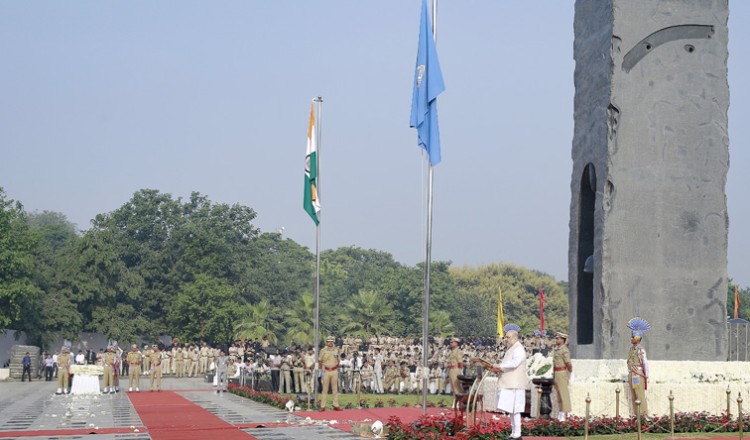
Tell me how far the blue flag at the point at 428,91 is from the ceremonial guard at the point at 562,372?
4.64 metres

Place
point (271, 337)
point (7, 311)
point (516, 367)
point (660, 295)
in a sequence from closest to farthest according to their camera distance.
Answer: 1. point (516, 367)
2. point (660, 295)
3. point (7, 311)
4. point (271, 337)

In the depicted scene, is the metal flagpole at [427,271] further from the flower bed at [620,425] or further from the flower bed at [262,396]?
the flower bed at [262,396]

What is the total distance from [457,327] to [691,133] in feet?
213

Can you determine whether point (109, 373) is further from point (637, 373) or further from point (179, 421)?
point (637, 373)

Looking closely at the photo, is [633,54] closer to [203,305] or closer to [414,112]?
[414,112]

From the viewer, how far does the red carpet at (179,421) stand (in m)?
17.8

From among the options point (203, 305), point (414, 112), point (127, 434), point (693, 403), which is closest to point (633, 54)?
point (414, 112)

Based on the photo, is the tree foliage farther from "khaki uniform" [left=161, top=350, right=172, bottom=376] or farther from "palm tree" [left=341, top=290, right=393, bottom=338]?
"khaki uniform" [left=161, top=350, right=172, bottom=376]

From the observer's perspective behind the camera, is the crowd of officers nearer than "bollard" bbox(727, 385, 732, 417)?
No

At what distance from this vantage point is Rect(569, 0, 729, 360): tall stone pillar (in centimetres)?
1966

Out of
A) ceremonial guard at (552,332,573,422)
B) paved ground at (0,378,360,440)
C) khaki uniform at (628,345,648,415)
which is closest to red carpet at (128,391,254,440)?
paved ground at (0,378,360,440)

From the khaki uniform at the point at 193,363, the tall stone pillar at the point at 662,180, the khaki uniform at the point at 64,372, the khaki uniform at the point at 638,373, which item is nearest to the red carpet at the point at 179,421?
the khaki uniform at the point at 64,372

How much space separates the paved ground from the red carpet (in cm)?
22

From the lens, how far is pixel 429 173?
16906mm
